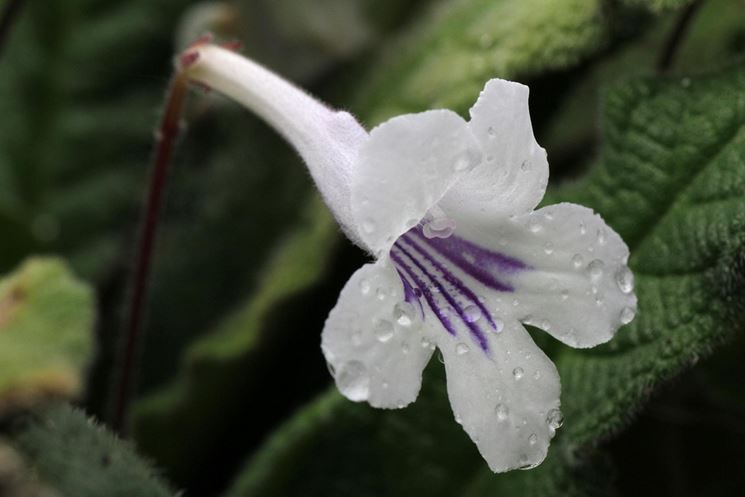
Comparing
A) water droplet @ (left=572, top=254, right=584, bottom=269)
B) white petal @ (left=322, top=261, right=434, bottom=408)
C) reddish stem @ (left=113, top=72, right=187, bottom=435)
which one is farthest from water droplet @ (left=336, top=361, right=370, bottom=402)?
reddish stem @ (left=113, top=72, right=187, bottom=435)

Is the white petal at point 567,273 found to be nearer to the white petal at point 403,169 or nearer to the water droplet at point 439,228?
the water droplet at point 439,228

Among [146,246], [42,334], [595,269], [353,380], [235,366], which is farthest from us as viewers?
[235,366]

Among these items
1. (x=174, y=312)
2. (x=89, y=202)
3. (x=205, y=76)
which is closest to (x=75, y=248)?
(x=89, y=202)

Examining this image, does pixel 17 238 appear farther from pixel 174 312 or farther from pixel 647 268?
pixel 647 268

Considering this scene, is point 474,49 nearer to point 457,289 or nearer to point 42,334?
point 457,289

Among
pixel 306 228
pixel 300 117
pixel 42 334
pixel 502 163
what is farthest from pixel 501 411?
pixel 306 228

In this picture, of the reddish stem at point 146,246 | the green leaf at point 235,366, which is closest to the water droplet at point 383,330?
the reddish stem at point 146,246
